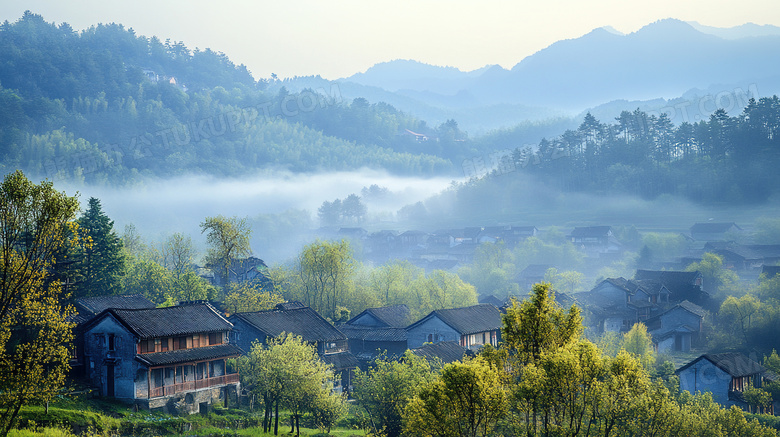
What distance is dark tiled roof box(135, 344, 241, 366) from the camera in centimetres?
4644

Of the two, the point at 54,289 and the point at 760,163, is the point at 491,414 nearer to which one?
the point at 54,289

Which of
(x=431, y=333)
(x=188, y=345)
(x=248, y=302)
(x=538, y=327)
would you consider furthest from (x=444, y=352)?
(x=538, y=327)

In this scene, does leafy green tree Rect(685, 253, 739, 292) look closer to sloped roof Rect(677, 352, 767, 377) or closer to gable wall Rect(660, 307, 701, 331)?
gable wall Rect(660, 307, 701, 331)

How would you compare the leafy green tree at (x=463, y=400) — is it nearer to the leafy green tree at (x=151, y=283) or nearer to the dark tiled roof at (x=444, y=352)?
the dark tiled roof at (x=444, y=352)

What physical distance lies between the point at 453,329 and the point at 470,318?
3.86 metres

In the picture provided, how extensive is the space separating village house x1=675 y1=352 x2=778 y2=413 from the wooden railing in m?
35.8

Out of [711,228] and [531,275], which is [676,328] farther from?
A: [711,228]

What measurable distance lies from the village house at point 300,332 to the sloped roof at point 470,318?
8.19m

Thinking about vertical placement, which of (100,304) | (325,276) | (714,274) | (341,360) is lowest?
(341,360)

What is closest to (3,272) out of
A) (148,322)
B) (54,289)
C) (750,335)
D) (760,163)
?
(54,289)

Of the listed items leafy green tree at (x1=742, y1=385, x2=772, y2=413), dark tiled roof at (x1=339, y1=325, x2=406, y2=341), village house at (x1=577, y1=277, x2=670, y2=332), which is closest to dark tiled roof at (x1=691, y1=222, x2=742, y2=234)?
village house at (x1=577, y1=277, x2=670, y2=332)

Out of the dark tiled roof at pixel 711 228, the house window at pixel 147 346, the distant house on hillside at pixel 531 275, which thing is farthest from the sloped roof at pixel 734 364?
the dark tiled roof at pixel 711 228

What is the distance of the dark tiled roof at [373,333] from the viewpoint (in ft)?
219

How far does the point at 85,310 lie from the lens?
2167 inches
